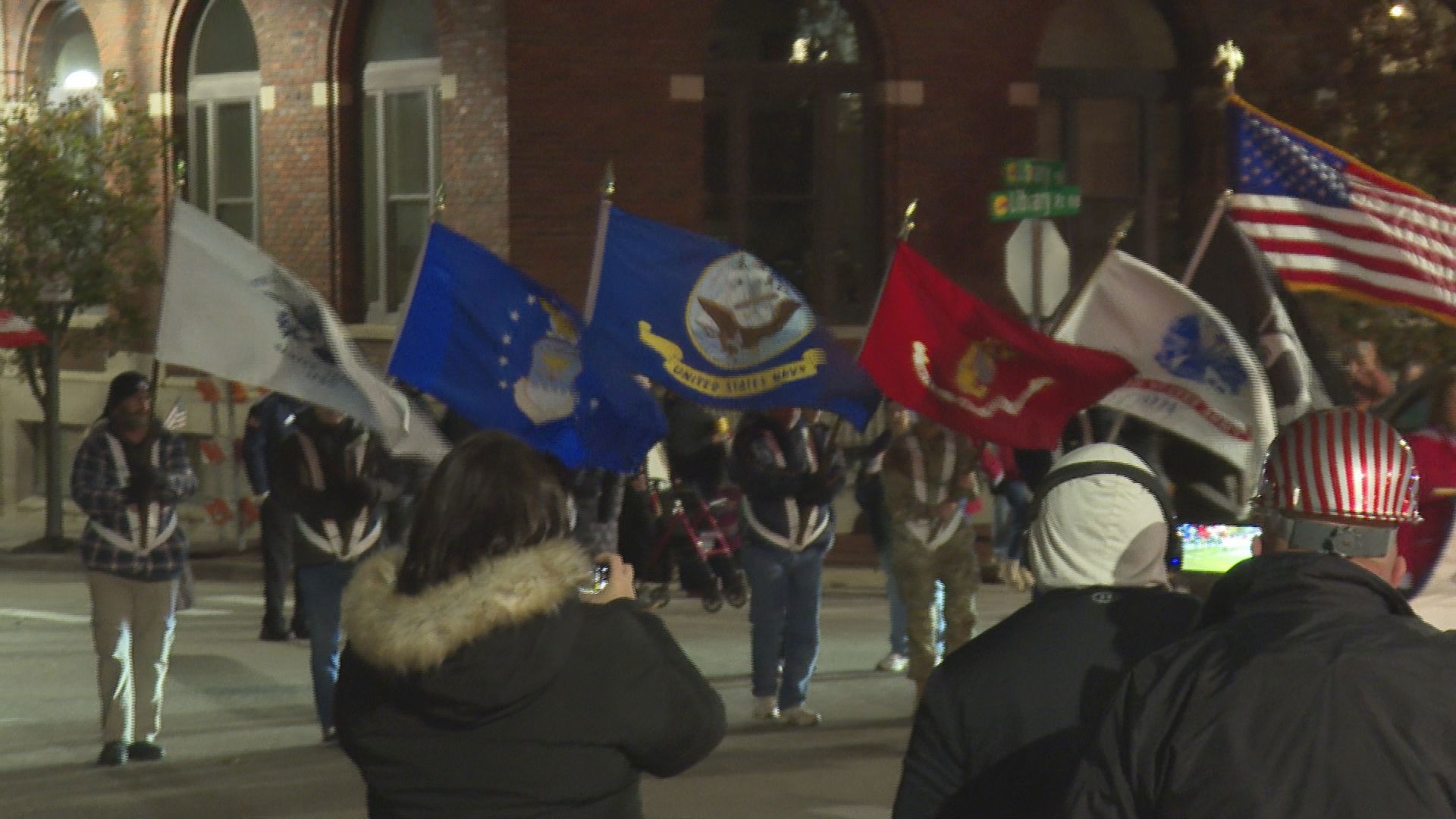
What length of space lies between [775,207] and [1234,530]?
11.4 meters

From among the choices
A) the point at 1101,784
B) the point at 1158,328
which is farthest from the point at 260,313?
the point at 1101,784

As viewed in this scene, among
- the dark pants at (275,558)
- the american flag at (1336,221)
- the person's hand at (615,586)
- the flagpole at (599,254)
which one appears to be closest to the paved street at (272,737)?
the dark pants at (275,558)

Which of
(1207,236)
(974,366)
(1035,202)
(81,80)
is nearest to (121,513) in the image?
(974,366)

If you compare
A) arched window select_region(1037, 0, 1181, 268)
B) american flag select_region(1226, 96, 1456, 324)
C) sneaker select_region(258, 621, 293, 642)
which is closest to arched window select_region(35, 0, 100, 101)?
arched window select_region(1037, 0, 1181, 268)

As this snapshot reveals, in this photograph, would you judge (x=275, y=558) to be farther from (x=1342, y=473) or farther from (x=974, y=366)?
(x=1342, y=473)

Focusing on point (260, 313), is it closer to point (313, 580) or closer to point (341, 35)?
point (313, 580)

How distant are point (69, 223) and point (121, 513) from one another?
12.0 metres

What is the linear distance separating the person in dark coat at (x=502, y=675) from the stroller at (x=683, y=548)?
10.5 m

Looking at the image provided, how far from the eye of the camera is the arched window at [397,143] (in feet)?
66.3

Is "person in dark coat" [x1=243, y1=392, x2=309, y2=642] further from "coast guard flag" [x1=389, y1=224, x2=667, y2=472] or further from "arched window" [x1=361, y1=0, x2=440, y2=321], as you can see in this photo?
"arched window" [x1=361, y1=0, x2=440, y2=321]

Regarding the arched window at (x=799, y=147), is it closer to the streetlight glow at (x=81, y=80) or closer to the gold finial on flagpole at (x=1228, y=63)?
the streetlight glow at (x=81, y=80)

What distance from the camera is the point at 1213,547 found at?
908 centimetres

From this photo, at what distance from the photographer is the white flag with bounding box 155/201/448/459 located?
27.5 ft

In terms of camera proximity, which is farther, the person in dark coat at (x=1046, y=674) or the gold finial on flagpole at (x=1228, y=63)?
the gold finial on flagpole at (x=1228, y=63)
